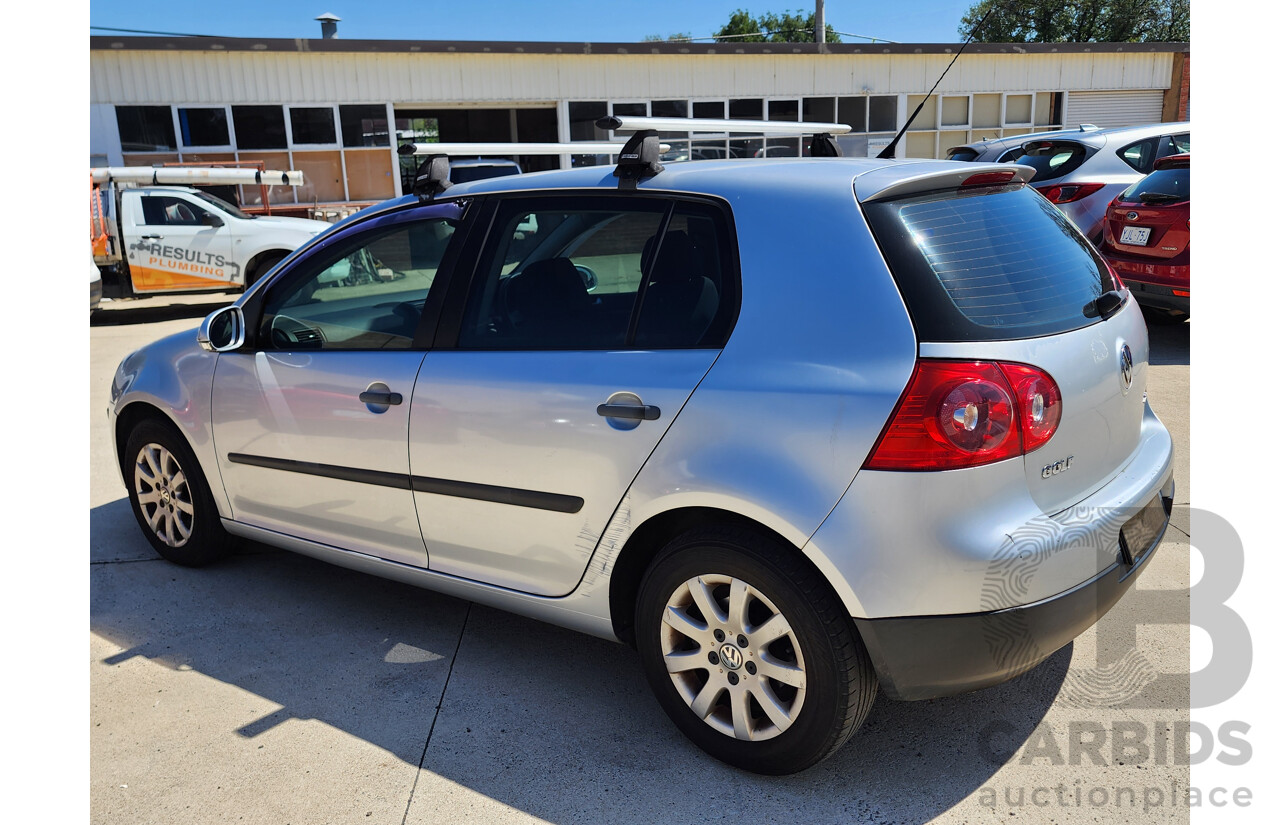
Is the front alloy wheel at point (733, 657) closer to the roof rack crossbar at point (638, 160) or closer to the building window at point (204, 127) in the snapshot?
the roof rack crossbar at point (638, 160)

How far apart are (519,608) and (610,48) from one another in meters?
19.3

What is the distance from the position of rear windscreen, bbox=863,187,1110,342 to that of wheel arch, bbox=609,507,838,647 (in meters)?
0.64

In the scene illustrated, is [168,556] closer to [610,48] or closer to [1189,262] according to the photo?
[1189,262]

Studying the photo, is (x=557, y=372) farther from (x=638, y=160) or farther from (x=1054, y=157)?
(x=1054, y=157)

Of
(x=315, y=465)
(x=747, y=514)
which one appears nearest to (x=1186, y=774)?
(x=747, y=514)

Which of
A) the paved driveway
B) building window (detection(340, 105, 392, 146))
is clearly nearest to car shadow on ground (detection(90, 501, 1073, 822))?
the paved driveway

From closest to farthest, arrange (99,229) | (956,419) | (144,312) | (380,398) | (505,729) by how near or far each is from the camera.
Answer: (956,419)
(505,729)
(380,398)
(99,229)
(144,312)

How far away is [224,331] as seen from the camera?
147 inches

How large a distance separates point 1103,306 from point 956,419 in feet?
2.61

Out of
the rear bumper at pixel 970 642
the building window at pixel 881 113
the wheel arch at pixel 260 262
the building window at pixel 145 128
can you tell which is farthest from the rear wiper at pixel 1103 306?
the building window at pixel 881 113

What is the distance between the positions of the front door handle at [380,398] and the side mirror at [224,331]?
78 centimetres

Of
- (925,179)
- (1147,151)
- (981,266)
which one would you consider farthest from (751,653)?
(1147,151)

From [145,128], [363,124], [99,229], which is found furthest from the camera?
[363,124]

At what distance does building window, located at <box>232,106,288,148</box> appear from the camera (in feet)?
61.6
